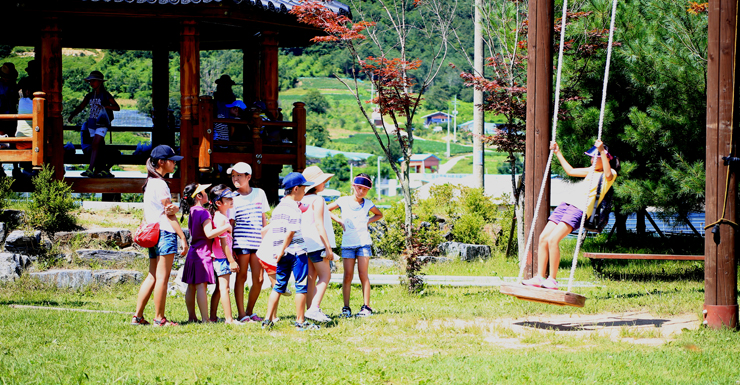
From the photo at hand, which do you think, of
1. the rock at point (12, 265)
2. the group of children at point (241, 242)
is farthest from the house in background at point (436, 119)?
the group of children at point (241, 242)

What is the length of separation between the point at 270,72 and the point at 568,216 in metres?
7.78

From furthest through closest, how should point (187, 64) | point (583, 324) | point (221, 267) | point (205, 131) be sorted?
point (187, 64), point (205, 131), point (583, 324), point (221, 267)

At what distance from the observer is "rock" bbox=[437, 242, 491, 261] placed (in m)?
14.2

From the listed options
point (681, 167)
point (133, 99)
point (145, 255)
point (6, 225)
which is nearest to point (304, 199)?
point (145, 255)

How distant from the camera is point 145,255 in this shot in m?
11.6

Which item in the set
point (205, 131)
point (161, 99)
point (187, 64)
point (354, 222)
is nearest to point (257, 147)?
point (205, 131)

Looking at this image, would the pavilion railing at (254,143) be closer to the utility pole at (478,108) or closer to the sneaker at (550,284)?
the utility pole at (478,108)

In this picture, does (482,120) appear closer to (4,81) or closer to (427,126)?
(4,81)

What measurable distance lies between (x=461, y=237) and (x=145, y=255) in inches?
253

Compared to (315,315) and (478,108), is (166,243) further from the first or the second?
(478,108)

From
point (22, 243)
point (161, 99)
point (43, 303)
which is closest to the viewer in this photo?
point (43, 303)

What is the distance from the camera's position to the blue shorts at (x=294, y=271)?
726 cm

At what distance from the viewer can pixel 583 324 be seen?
780 cm

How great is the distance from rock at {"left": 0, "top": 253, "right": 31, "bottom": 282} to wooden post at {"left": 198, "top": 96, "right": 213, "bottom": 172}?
3.20m
